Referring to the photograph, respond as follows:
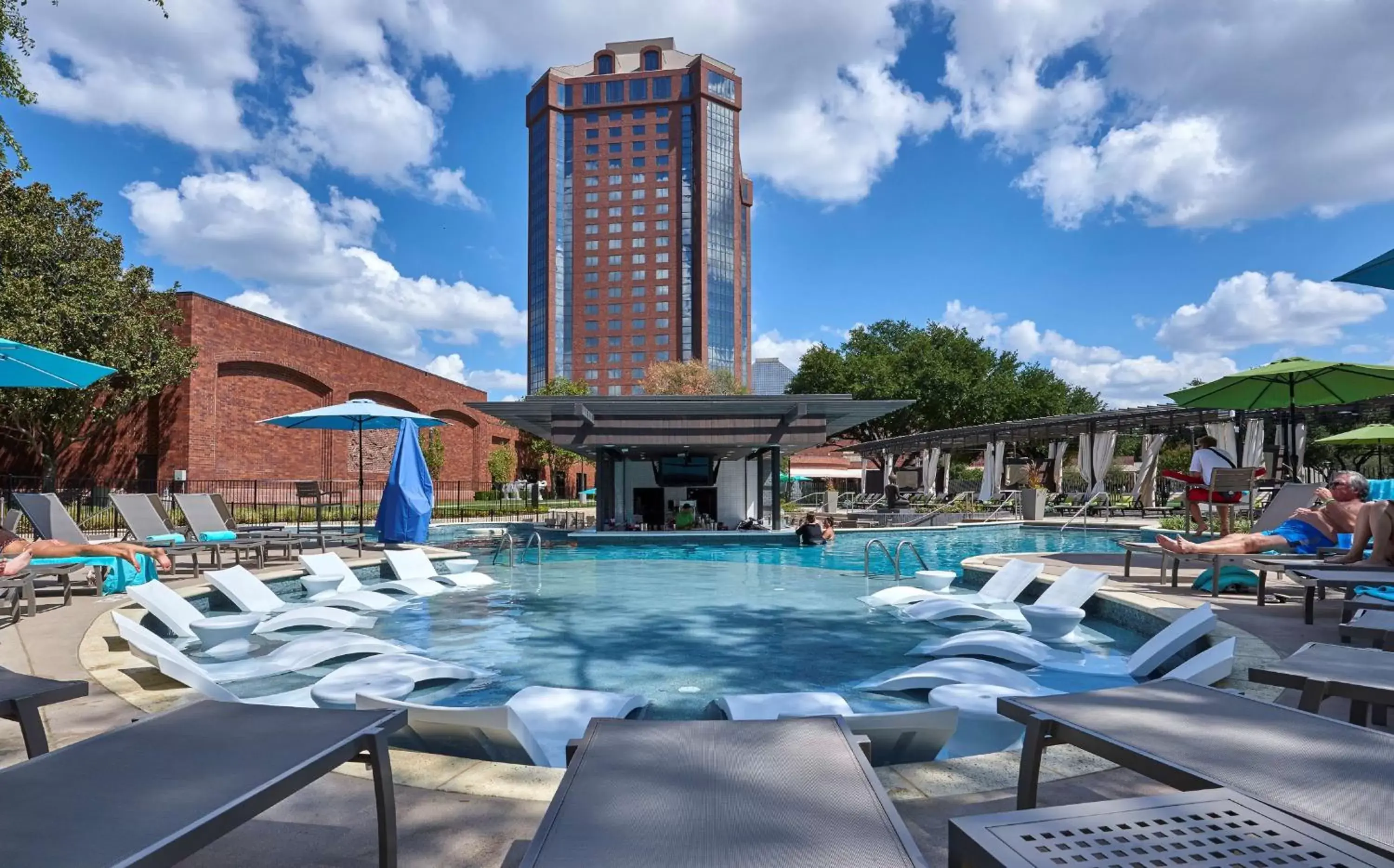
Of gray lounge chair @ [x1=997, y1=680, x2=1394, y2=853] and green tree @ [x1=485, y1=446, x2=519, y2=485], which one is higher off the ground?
green tree @ [x1=485, y1=446, x2=519, y2=485]

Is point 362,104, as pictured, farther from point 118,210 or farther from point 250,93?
point 118,210

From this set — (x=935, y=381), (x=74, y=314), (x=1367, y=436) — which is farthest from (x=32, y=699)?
(x=935, y=381)

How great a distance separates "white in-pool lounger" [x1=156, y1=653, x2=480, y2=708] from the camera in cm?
379

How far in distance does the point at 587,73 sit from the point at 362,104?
86774mm

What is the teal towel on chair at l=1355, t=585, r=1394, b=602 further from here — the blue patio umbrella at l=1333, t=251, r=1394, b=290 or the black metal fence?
the black metal fence

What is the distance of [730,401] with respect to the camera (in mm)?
15195

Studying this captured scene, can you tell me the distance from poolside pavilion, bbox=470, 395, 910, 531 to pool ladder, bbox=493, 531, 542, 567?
7.13 feet

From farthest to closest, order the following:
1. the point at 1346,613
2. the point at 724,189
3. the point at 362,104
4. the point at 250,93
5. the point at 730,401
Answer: the point at 724,189 < the point at 250,93 < the point at 362,104 < the point at 730,401 < the point at 1346,613

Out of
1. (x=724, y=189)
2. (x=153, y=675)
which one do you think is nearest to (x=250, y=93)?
(x=153, y=675)

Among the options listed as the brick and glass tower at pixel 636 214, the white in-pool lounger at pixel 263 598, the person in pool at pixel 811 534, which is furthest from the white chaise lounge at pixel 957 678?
the brick and glass tower at pixel 636 214

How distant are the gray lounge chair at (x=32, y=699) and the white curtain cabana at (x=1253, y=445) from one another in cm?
2266

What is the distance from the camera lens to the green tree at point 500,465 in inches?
1442

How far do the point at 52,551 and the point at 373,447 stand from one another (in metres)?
25.5

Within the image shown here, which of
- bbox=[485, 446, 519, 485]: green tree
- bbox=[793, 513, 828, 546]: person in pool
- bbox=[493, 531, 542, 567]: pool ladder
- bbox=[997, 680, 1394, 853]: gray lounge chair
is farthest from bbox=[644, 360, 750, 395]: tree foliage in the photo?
bbox=[997, 680, 1394, 853]: gray lounge chair
